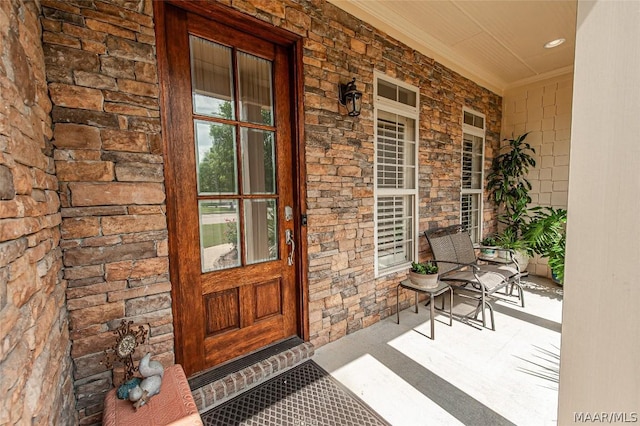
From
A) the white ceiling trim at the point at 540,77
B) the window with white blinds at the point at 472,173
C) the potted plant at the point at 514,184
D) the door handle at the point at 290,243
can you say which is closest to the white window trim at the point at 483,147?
the window with white blinds at the point at 472,173

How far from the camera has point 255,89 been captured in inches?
80.9

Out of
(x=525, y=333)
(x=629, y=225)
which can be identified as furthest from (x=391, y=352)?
(x=629, y=225)

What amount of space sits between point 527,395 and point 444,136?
2855mm

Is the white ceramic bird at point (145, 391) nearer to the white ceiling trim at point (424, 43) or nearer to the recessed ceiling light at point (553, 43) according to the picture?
the white ceiling trim at point (424, 43)

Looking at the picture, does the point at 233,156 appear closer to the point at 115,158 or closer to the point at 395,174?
the point at 115,158

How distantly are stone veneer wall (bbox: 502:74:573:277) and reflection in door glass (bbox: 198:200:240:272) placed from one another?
15.9 ft

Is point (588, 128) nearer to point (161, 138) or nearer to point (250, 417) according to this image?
point (161, 138)

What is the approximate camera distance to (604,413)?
56 cm

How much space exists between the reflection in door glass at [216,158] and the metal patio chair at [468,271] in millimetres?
2413

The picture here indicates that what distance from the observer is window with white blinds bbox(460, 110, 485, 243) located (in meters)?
4.04

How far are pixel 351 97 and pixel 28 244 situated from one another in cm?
223

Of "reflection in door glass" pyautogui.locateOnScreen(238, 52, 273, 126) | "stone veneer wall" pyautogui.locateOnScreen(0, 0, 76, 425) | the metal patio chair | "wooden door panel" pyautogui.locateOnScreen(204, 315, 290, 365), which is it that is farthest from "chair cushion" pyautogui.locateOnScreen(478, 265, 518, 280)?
"stone veneer wall" pyautogui.locateOnScreen(0, 0, 76, 425)

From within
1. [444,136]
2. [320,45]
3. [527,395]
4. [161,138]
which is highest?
[320,45]

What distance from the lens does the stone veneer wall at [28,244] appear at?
737mm
